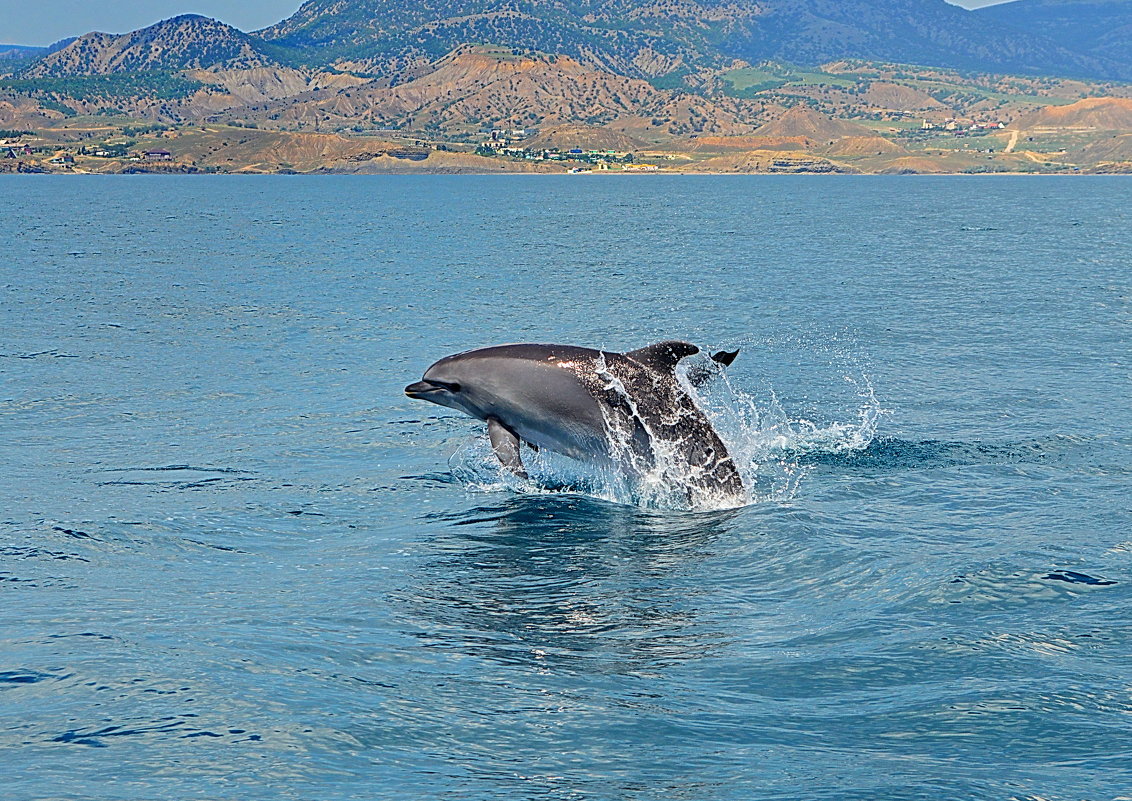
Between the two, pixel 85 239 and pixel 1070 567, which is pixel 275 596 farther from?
pixel 85 239

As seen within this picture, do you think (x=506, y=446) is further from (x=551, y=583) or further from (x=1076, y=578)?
(x=1076, y=578)

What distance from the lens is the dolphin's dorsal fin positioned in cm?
1753

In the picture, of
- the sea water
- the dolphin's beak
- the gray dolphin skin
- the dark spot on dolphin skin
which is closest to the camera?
the sea water

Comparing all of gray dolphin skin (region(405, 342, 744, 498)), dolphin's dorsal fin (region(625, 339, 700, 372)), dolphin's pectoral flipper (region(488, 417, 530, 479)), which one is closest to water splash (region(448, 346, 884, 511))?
gray dolphin skin (region(405, 342, 744, 498))

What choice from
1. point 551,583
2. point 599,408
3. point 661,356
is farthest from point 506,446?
point 551,583

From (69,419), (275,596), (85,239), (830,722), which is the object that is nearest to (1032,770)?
(830,722)

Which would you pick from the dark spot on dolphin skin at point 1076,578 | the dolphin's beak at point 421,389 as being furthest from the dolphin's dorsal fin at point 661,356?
the dark spot on dolphin skin at point 1076,578

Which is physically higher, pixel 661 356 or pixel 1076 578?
pixel 661 356

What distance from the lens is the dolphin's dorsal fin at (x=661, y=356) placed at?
1753cm

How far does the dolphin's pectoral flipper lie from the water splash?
0.97 m

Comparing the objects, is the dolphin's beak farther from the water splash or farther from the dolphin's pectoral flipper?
the water splash

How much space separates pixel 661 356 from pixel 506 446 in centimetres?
269

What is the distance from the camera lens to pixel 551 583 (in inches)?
596

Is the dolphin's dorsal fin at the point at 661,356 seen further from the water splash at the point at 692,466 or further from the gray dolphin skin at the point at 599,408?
the water splash at the point at 692,466
